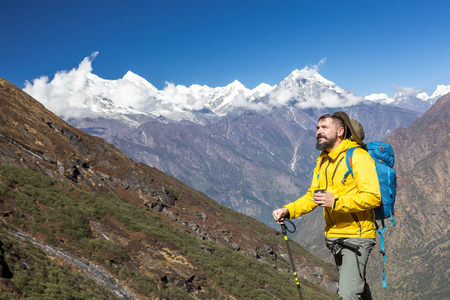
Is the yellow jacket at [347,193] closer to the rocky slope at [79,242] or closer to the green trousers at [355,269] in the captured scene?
the green trousers at [355,269]

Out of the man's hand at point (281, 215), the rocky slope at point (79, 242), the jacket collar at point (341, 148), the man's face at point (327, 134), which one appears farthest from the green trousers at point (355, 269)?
the rocky slope at point (79, 242)

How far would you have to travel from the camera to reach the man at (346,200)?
18.1ft

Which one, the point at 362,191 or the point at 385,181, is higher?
the point at 385,181

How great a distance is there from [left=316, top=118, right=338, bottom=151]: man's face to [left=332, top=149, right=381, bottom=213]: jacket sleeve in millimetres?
826

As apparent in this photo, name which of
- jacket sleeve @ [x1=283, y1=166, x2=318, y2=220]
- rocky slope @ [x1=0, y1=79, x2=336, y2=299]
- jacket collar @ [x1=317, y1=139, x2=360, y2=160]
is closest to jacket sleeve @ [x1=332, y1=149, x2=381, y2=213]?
jacket collar @ [x1=317, y1=139, x2=360, y2=160]

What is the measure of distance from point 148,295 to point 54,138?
49.0 metres

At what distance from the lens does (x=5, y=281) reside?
41.1ft

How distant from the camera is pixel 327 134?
6633 millimetres

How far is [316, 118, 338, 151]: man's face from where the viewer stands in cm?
658

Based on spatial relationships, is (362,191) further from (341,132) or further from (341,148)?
(341,132)

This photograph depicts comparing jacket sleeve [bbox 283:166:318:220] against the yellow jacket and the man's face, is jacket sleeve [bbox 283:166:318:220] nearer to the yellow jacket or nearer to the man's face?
Answer: the yellow jacket

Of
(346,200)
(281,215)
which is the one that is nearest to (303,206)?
A: (281,215)

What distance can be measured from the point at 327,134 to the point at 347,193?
4.44 feet

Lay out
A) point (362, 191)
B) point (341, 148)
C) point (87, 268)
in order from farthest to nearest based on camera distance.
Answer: point (87, 268), point (341, 148), point (362, 191)
